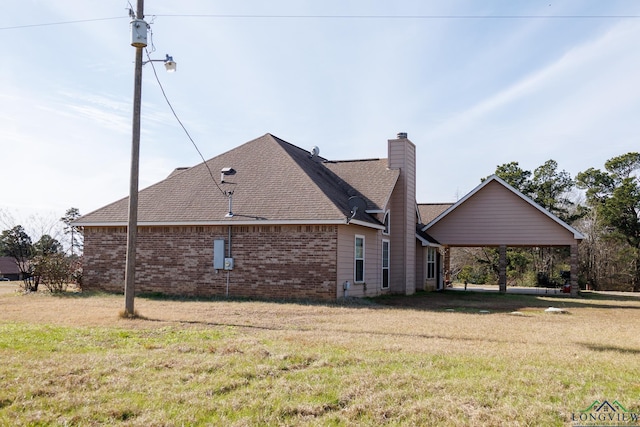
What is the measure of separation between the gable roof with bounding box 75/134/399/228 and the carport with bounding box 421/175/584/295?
4587 millimetres

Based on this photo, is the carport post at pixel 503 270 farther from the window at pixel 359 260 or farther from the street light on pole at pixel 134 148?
the street light on pole at pixel 134 148

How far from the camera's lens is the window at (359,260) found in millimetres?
18470

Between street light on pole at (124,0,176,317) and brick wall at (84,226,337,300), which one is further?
brick wall at (84,226,337,300)

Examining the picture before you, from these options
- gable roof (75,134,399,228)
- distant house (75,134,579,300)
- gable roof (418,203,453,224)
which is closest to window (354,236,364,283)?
distant house (75,134,579,300)

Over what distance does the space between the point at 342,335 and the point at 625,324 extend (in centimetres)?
730

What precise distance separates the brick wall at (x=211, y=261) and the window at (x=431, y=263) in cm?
998

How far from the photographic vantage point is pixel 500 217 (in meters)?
24.2

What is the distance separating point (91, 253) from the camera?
19719mm

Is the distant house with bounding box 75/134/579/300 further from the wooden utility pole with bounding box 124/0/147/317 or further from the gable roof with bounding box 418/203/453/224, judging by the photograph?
the gable roof with bounding box 418/203/453/224

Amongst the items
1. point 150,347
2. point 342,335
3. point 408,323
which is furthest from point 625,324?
point 150,347

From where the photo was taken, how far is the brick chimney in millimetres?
21766

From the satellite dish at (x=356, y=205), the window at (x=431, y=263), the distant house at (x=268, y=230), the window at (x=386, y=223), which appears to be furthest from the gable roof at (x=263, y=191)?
the window at (x=431, y=263)

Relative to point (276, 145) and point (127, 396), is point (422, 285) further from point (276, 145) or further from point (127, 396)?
point (127, 396)

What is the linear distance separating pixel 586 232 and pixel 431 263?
51.6ft
